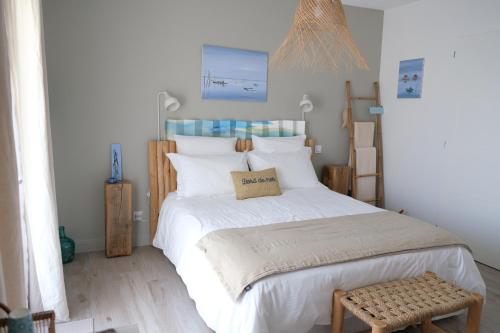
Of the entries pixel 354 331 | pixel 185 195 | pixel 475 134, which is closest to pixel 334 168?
pixel 475 134

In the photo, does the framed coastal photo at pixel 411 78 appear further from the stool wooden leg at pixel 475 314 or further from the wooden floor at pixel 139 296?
the stool wooden leg at pixel 475 314

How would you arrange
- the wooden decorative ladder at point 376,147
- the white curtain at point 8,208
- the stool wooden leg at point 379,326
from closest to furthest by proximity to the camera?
the white curtain at point 8,208
the stool wooden leg at point 379,326
the wooden decorative ladder at point 376,147

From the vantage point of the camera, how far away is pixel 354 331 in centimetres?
231

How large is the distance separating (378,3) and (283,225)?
9.83 feet

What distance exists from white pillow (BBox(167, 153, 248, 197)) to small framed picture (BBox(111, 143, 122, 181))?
0.46 m

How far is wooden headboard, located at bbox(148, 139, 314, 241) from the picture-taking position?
3.52 meters

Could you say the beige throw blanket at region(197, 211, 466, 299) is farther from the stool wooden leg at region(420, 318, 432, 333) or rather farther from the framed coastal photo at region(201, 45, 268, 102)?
the framed coastal photo at region(201, 45, 268, 102)

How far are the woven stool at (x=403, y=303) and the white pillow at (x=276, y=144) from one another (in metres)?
1.97

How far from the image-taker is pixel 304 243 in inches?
87.6

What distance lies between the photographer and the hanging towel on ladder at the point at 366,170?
14.6 feet

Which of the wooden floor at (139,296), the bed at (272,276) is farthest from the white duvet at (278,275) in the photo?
the wooden floor at (139,296)

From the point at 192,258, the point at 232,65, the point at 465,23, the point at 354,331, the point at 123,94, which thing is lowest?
the point at 354,331

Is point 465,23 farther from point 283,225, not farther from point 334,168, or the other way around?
point 283,225

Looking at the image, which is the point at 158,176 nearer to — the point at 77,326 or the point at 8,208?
the point at 77,326
